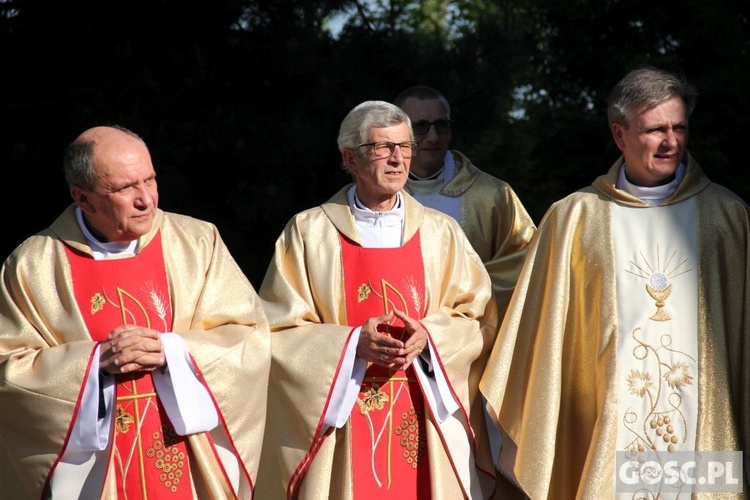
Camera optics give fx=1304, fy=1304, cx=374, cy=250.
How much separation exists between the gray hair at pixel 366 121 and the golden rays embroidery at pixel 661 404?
4.52ft

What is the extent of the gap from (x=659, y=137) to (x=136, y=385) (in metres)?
2.29

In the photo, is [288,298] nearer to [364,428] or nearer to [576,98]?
[364,428]

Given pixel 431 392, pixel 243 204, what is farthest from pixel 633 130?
pixel 243 204

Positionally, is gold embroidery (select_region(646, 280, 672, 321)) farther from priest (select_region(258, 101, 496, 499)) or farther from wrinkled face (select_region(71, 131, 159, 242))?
wrinkled face (select_region(71, 131, 159, 242))

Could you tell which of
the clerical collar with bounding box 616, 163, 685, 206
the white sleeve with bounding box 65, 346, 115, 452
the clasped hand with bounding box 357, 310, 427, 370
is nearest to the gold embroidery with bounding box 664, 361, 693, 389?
the clerical collar with bounding box 616, 163, 685, 206

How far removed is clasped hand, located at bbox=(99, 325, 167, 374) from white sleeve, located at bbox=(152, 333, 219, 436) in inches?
2.5

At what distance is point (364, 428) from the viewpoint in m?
5.20

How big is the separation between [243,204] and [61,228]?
2.78 meters

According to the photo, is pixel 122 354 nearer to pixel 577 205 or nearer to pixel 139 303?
pixel 139 303

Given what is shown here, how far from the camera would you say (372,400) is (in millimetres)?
5219

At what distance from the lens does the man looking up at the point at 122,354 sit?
4680mm

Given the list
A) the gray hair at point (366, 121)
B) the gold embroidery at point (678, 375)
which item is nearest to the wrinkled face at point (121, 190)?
the gray hair at point (366, 121)

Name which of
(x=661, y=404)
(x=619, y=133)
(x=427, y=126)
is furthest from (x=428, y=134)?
(x=661, y=404)

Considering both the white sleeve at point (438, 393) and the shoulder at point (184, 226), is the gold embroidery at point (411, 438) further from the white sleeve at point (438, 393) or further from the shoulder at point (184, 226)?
the shoulder at point (184, 226)
